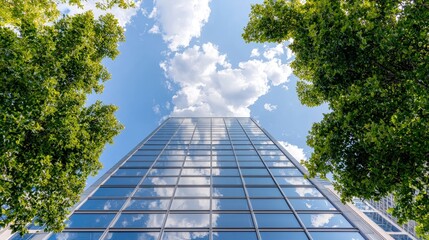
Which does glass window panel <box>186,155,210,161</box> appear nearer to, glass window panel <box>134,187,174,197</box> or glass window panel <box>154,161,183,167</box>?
glass window panel <box>154,161,183,167</box>

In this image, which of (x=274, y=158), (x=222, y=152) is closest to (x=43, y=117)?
(x=222, y=152)

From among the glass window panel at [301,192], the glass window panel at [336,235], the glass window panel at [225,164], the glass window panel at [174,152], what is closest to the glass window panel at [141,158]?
the glass window panel at [174,152]

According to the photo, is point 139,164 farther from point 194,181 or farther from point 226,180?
point 226,180

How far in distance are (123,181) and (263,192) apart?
29.1ft

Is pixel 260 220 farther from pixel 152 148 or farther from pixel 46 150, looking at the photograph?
pixel 152 148

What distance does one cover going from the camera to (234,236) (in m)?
11.2

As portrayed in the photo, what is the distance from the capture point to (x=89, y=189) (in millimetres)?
15711

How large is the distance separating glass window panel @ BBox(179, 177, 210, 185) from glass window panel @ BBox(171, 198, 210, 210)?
6.91 feet

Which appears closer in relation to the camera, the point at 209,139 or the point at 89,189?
the point at 89,189

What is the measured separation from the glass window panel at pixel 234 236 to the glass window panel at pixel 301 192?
4.50 m

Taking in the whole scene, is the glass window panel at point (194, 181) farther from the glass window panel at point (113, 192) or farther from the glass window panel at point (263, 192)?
the glass window panel at point (113, 192)

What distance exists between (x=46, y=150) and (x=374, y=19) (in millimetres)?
9986

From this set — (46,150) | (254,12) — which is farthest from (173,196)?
(254,12)

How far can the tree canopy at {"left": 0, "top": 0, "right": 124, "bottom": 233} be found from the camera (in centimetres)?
677
